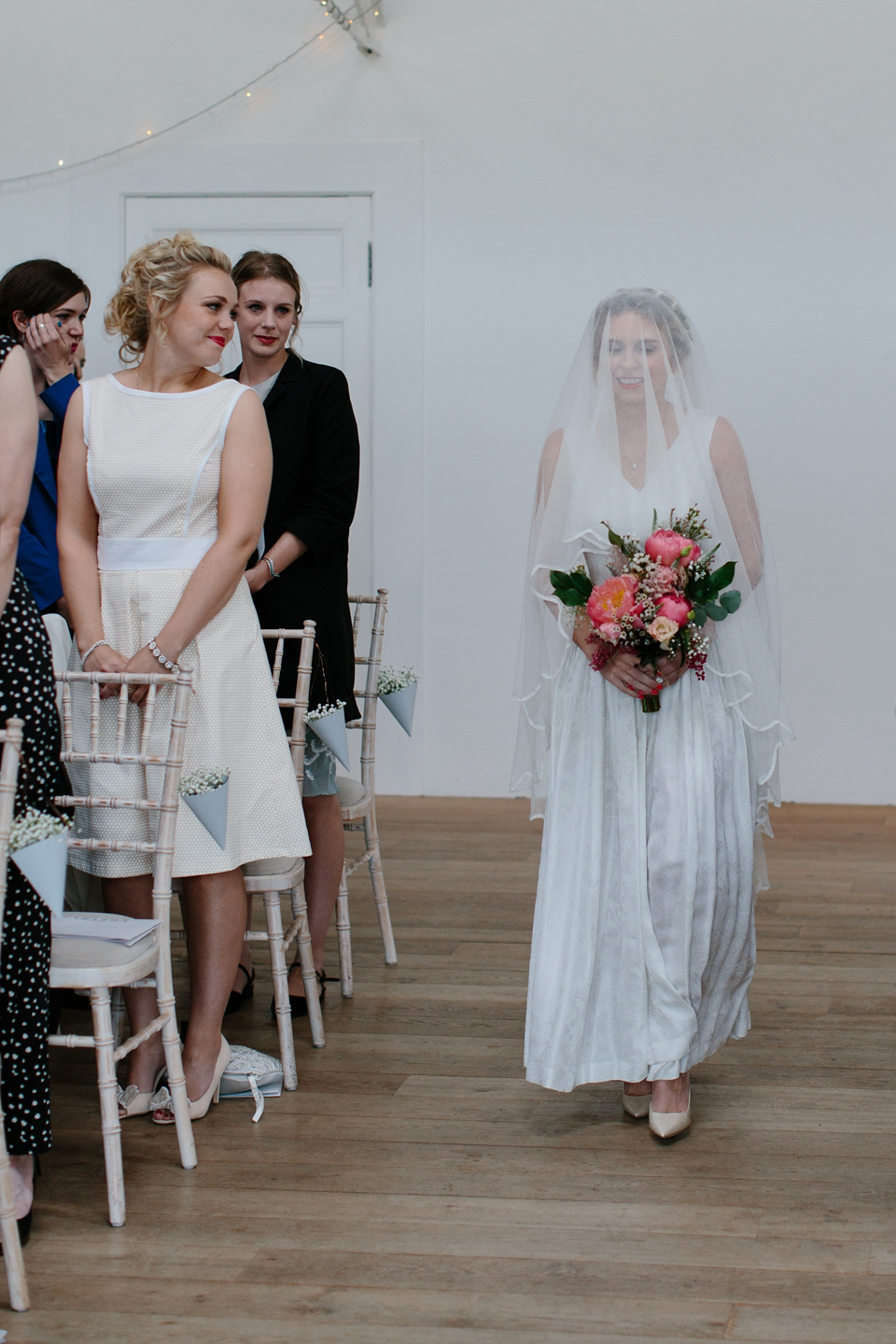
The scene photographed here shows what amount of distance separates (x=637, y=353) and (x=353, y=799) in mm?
1423

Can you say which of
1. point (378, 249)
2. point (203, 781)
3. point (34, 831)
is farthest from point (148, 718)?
point (378, 249)

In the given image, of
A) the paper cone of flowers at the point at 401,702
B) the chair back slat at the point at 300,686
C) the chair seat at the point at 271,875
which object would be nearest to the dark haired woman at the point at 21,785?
the chair seat at the point at 271,875

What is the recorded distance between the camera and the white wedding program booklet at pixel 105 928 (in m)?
2.28

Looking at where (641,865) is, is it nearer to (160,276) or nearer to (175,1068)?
(175,1068)

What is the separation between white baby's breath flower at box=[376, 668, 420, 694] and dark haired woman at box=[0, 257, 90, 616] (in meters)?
0.82

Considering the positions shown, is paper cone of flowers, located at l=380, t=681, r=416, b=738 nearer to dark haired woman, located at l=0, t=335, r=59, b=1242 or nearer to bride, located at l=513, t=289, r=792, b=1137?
bride, located at l=513, t=289, r=792, b=1137

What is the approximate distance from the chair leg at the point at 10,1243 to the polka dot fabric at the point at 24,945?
0.15 metres

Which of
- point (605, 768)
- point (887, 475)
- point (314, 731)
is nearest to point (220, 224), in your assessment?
point (887, 475)

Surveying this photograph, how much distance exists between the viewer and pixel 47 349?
328cm

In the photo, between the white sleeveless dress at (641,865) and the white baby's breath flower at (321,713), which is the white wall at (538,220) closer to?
the white baby's breath flower at (321,713)

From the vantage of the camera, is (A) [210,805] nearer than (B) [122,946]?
No

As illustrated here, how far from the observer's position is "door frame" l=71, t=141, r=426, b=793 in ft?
18.3

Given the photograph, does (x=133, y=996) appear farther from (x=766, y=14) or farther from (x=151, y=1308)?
(x=766, y=14)

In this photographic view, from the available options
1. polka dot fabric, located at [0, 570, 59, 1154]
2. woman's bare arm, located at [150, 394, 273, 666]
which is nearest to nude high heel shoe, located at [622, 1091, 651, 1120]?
polka dot fabric, located at [0, 570, 59, 1154]
